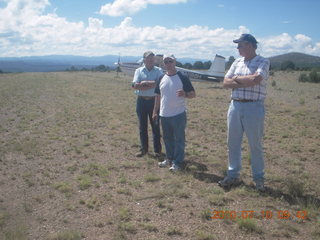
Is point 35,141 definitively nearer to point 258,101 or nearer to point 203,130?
point 203,130

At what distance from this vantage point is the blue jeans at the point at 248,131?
3574mm

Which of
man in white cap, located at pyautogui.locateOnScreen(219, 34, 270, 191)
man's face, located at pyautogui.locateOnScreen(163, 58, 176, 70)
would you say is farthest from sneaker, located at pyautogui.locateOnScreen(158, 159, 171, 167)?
man's face, located at pyautogui.locateOnScreen(163, 58, 176, 70)

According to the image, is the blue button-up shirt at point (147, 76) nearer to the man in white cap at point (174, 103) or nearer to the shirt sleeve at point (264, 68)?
the man in white cap at point (174, 103)

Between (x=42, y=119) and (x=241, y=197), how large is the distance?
804 centimetres

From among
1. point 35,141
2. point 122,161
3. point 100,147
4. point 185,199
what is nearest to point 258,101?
point 185,199

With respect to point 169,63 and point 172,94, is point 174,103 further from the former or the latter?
point 169,63

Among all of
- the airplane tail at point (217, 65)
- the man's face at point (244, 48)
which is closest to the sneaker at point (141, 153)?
the man's face at point (244, 48)

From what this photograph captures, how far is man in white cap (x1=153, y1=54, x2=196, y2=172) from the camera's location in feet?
14.5

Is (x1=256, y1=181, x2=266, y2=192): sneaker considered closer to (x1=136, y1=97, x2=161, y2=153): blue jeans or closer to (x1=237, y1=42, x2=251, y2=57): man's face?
(x1=237, y1=42, x2=251, y2=57): man's face

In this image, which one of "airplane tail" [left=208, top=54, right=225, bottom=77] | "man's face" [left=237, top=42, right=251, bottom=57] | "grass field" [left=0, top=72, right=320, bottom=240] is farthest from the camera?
"airplane tail" [left=208, top=54, right=225, bottom=77]

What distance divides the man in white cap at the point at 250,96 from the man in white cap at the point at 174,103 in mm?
868

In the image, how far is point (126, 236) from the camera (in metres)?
2.94

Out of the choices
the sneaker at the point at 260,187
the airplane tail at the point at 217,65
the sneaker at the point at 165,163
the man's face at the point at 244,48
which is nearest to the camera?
the man's face at the point at 244,48

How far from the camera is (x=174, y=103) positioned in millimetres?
4484
